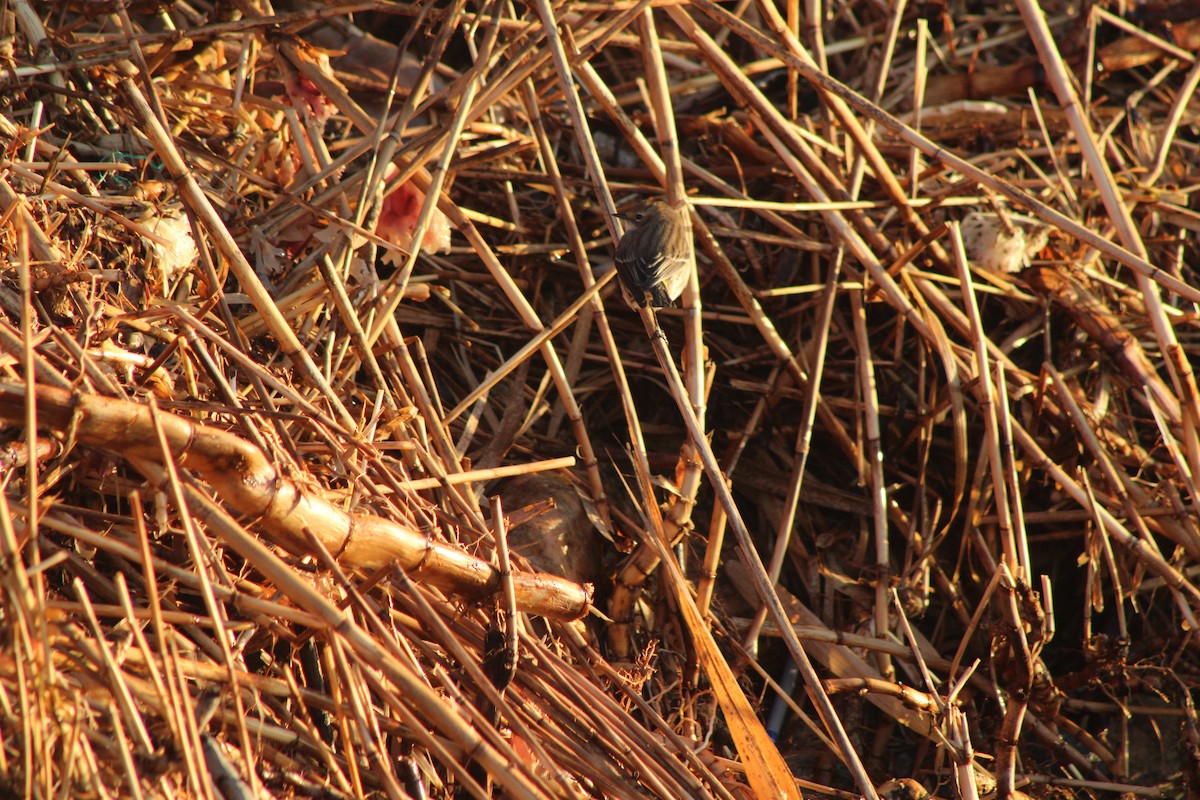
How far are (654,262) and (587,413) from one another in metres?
0.57

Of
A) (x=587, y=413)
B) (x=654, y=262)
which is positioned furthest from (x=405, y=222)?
(x=587, y=413)

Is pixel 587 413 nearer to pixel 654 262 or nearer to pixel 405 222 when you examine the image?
pixel 654 262

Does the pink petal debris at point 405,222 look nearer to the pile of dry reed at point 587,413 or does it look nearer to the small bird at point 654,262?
the pile of dry reed at point 587,413

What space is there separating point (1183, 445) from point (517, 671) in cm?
181

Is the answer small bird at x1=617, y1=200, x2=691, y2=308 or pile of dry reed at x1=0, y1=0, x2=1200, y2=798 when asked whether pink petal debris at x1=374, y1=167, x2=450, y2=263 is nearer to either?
pile of dry reed at x1=0, y1=0, x2=1200, y2=798

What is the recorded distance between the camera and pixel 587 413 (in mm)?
2443

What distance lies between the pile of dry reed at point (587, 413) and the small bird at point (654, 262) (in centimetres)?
7

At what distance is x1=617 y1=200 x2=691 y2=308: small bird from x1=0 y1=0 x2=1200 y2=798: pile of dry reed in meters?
0.07

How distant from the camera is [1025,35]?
3.21m

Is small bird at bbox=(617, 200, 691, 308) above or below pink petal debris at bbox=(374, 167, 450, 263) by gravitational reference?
above

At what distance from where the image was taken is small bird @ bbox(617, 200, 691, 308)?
199cm

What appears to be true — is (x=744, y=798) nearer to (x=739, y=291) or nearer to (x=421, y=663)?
(x=421, y=663)

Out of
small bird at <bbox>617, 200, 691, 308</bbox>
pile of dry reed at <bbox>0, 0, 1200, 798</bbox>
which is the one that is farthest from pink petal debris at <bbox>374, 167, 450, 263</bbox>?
small bird at <bbox>617, 200, 691, 308</bbox>

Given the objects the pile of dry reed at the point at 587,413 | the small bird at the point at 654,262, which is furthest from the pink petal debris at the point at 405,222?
the small bird at the point at 654,262
